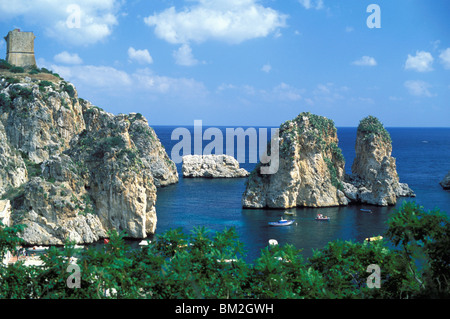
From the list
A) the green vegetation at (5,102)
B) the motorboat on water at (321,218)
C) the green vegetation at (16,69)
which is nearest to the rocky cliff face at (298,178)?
the motorboat on water at (321,218)

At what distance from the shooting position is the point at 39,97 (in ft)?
256

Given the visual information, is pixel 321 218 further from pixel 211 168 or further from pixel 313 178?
pixel 211 168

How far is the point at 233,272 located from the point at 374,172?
209ft

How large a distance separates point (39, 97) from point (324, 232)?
4661 cm

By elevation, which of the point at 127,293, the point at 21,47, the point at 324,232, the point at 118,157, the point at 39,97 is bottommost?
the point at 324,232

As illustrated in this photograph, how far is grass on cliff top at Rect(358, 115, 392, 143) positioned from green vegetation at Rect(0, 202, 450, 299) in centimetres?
6306

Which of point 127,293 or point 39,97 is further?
point 39,97

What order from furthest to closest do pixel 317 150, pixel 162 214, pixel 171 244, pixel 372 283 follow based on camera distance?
pixel 317 150 → pixel 162 214 → pixel 171 244 → pixel 372 283

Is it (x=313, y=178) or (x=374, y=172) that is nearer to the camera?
(x=313, y=178)

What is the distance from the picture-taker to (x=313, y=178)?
75.2 metres

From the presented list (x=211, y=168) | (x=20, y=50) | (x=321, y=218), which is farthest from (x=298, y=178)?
(x=20, y=50)

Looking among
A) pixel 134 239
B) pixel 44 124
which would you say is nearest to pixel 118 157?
pixel 134 239

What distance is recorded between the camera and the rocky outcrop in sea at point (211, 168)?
11331 centimetres
